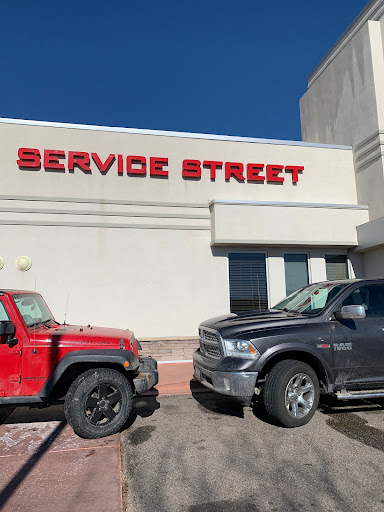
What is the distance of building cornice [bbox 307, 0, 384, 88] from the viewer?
11.7 m

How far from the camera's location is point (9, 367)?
4.62 metres

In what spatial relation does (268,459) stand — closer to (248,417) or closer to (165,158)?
(248,417)

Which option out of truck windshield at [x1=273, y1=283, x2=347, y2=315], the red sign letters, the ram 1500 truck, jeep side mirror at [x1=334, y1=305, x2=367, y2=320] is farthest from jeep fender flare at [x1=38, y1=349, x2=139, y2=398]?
the red sign letters

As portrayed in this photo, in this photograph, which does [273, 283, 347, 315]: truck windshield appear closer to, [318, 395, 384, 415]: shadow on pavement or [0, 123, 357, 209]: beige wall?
[318, 395, 384, 415]: shadow on pavement

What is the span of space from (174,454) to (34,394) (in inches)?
A: 73.9

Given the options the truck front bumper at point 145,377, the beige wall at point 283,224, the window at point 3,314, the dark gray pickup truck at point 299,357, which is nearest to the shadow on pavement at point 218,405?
the dark gray pickup truck at point 299,357

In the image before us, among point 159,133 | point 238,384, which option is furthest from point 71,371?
point 159,133

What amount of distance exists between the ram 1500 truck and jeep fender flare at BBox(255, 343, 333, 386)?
→ 155cm

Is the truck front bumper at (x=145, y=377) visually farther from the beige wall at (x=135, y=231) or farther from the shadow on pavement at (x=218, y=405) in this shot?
the beige wall at (x=135, y=231)

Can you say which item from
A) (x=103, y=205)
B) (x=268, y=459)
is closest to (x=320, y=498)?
(x=268, y=459)

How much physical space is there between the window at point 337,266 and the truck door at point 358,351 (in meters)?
6.10

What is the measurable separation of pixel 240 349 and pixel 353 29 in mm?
12486

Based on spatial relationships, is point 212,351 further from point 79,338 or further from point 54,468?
point 54,468

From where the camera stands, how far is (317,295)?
6148mm
